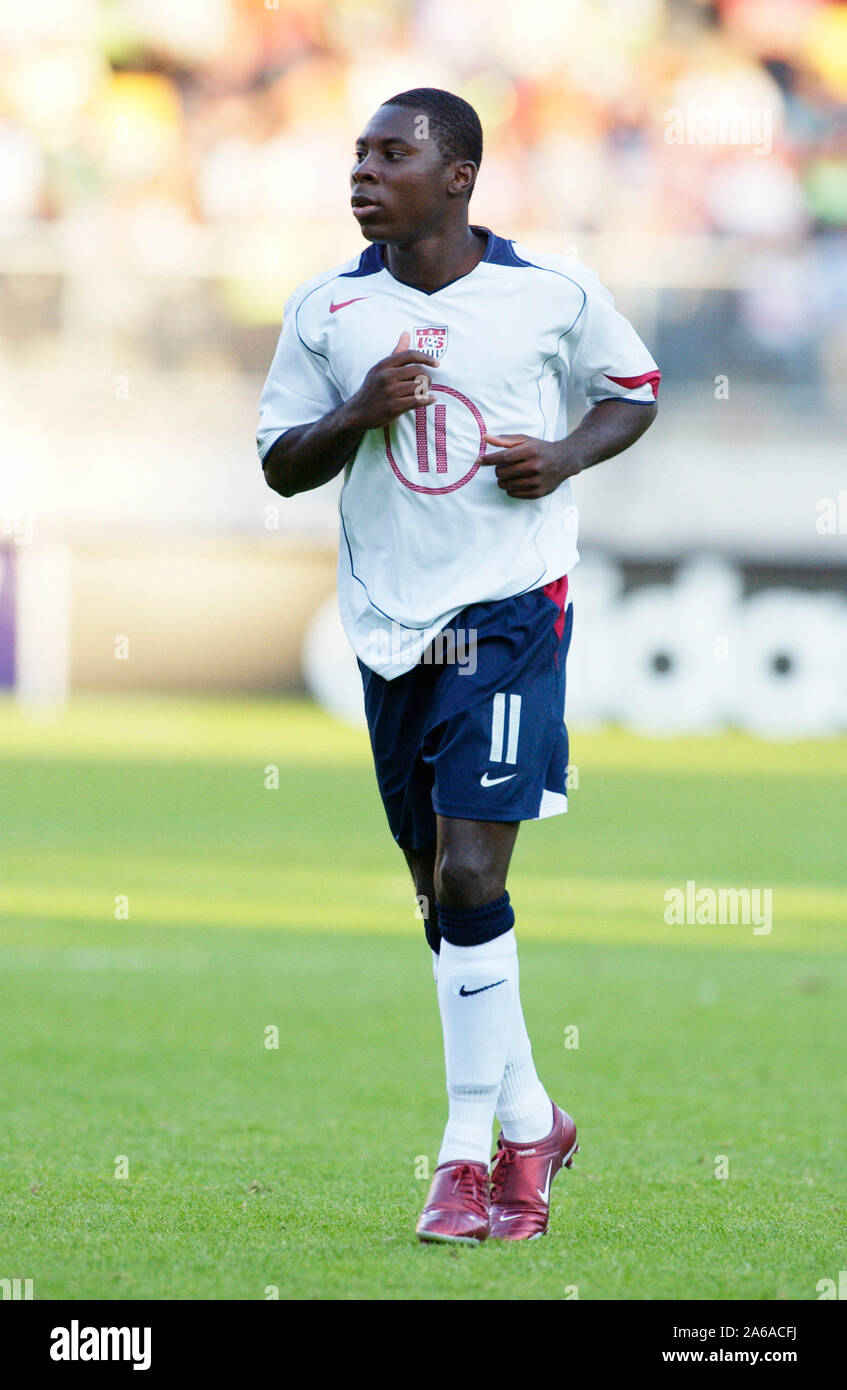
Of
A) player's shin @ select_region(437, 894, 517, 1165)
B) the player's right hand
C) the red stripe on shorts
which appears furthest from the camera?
the red stripe on shorts

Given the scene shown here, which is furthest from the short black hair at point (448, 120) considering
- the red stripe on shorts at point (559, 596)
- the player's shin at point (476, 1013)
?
the player's shin at point (476, 1013)

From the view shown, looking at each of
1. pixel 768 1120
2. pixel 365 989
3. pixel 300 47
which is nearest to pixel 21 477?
pixel 300 47

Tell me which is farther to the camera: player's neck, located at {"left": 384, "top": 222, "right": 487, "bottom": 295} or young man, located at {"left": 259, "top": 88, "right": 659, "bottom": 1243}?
player's neck, located at {"left": 384, "top": 222, "right": 487, "bottom": 295}

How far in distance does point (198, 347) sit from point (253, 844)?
853 cm

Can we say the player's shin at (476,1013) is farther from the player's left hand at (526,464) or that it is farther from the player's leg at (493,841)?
the player's left hand at (526,464)

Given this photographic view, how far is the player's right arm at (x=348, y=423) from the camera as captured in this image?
3.52m

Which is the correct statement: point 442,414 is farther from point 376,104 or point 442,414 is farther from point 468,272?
point 376,104

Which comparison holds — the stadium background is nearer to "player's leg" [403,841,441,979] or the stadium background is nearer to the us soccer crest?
"player's leg" [403,841,441,979]

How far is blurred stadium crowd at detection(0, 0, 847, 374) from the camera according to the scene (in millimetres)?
18000

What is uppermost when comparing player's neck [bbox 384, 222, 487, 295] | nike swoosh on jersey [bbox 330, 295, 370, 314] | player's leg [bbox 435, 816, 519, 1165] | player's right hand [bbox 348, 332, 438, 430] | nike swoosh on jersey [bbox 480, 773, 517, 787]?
player's neck [bbox 384, 222, 487, 295]

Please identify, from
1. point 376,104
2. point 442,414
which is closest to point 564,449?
point 442,414

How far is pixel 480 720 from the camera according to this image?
11.7 ft

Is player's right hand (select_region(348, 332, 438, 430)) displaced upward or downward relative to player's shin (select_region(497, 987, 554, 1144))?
upward

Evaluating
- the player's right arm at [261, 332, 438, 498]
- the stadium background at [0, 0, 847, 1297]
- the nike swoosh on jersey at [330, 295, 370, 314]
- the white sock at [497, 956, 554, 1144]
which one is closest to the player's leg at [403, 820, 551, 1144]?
the white sock at [497, 956, 554, 1144]
